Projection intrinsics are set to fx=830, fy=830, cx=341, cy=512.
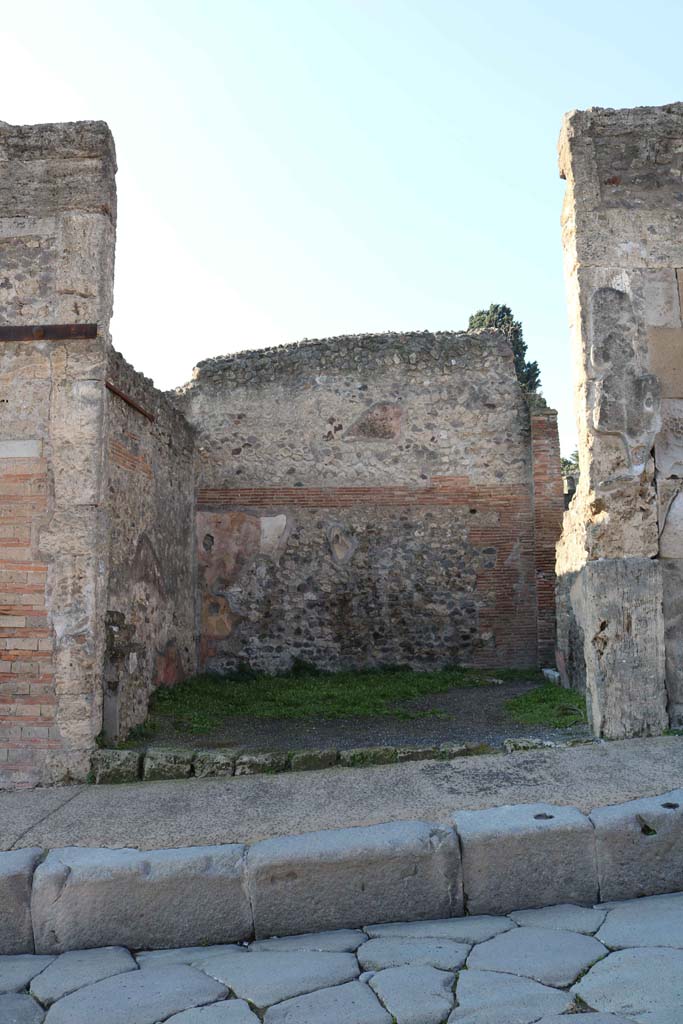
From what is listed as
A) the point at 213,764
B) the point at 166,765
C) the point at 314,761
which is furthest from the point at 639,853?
the point at 166,765

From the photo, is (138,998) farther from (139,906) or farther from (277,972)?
(139,906)

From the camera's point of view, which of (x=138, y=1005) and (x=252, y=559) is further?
(x=252, y=559)

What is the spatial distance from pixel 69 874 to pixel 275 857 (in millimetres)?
769

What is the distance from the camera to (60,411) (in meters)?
4.76

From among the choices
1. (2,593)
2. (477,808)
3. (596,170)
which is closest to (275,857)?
(477,808)

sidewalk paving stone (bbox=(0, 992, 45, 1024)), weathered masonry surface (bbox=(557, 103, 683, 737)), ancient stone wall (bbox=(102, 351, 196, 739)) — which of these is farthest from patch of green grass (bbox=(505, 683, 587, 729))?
sidewalk paving stone (bbox=(0, 992, 45, 1024))

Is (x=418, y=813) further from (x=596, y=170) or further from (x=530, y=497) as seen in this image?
(x=530, y=497)

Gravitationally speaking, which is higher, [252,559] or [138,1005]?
[252,559]

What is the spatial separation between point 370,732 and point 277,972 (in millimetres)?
2920

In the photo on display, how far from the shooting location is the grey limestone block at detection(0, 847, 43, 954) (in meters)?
3.06

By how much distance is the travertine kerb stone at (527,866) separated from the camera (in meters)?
3.16

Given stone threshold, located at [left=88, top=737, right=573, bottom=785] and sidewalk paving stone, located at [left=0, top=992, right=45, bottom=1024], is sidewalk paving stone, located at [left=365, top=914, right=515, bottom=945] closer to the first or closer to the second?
sidewalk paving stone, located at [left=0, top=992, right=45, bottom=1024]

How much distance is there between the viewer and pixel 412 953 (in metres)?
2.74

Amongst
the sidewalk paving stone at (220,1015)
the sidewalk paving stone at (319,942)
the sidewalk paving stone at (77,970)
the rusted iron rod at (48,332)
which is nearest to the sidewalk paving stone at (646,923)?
the sidewalk paving stone at (319,942)
